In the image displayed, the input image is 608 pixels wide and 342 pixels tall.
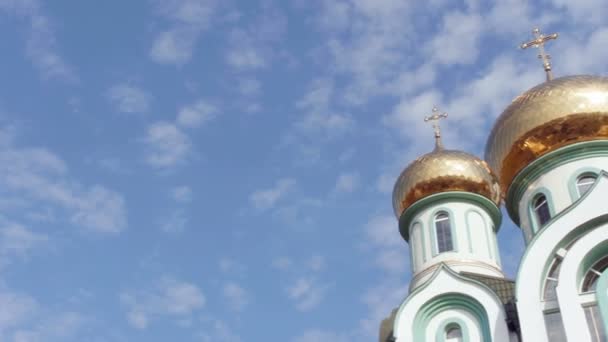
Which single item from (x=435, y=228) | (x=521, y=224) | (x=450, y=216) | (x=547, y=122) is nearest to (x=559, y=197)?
(x=521, y=224)

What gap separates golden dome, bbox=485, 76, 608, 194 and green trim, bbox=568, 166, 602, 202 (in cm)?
48

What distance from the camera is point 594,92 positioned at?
13.8 m

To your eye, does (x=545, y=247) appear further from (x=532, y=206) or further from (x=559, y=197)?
(x=532, y=206)

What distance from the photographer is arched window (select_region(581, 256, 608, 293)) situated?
1139 cm

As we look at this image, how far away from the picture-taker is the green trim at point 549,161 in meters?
13.4

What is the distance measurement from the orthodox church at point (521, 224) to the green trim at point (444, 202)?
2 centimetres

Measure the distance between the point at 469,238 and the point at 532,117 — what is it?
2.65 metres

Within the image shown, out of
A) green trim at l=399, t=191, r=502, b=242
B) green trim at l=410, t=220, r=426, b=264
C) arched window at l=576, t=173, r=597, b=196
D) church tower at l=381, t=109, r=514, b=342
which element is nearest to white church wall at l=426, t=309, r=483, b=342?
church tower at l=381, t=109, r=514, b=342

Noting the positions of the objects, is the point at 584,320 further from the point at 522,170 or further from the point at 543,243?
the point at 522,170

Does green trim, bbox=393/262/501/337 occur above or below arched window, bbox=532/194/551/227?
below

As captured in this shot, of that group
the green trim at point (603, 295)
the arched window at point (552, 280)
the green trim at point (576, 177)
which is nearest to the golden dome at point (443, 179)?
the green trim at point (576, 177)

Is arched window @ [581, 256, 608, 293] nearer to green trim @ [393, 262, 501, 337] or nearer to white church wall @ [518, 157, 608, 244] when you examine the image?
green trim @ [393, 262, 501, 337]

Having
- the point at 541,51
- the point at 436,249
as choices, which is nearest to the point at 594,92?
the point at 541,51

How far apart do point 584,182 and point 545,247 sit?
190cm
